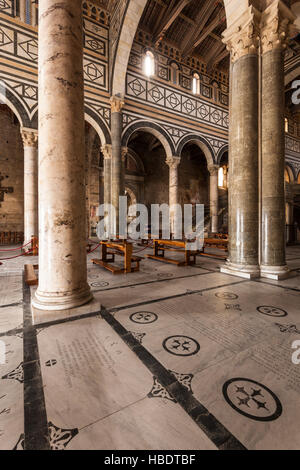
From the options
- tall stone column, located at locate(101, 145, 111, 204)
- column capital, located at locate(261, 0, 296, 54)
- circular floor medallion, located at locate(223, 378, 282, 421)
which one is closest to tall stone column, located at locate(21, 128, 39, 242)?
tall stone column, located at locate(101, 145, 111, 204)

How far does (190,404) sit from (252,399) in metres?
0.44

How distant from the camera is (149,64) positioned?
42.9ft

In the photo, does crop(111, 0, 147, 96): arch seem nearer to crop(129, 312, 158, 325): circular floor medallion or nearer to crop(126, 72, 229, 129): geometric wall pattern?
crop(126, 72, 229, 129): geometric wall pattern

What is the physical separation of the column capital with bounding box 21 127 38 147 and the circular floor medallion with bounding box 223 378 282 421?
10.8 metres

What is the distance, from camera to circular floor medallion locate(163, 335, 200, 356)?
207 cm

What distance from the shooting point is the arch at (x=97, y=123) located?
36.5 feet

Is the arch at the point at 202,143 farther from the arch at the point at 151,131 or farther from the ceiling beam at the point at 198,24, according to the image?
the ceiling beam at the point at 198,24

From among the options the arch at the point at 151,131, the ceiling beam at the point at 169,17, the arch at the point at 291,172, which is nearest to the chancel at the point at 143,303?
the arch at the point at 151,131

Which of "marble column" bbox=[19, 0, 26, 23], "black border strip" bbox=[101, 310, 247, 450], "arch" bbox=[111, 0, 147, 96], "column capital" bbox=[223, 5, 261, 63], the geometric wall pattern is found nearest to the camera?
"black border strip" bbox=[101, 310, 247, 450]

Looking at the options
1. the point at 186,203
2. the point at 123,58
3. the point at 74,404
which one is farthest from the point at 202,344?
the point at 186,203

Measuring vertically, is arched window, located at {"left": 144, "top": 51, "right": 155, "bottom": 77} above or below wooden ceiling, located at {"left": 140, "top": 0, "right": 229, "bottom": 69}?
Answer: below

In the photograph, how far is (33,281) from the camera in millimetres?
4305

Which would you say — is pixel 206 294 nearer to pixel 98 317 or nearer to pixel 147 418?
pixel 98 317

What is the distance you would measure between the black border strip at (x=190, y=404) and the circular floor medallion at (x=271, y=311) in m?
1.84
